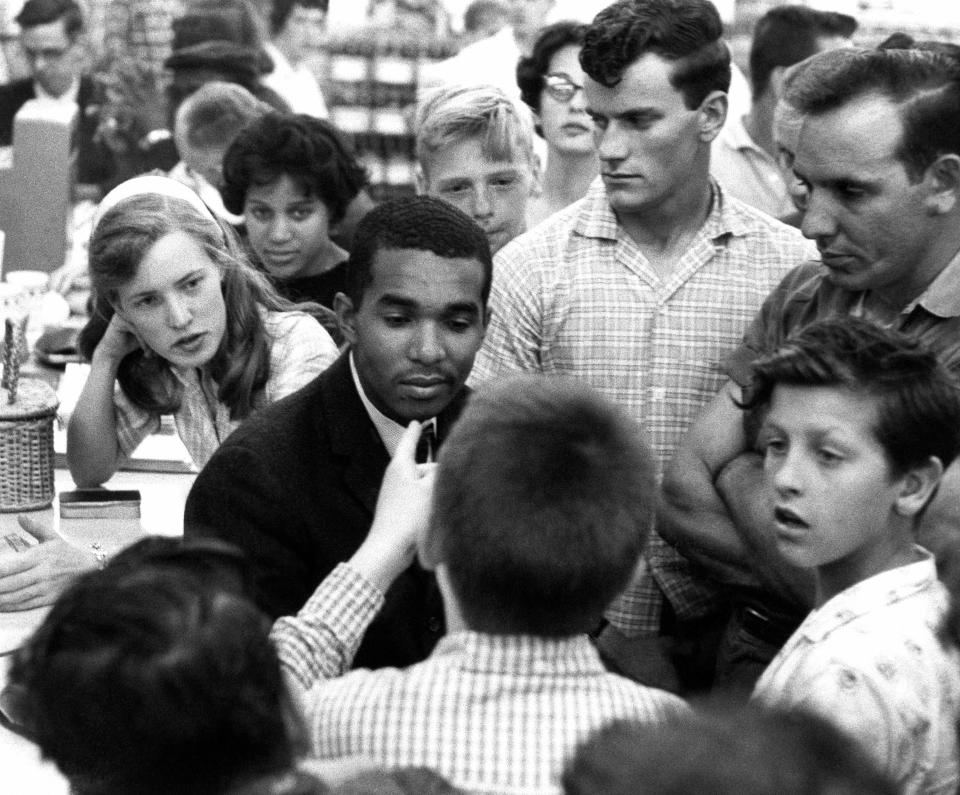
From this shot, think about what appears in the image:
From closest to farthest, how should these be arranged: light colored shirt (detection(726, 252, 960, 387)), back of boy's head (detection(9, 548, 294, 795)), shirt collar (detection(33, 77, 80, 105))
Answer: back of boy's head (detection(9, 548, 294, 795)), light colored shirt (detection(726, 252, 960, 387)), shirt collar (detection(33, 77, 80, 105))

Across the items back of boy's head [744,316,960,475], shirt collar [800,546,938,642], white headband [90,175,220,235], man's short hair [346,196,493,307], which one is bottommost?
shirt collar [800,546,938,642]

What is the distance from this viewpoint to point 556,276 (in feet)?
7.89

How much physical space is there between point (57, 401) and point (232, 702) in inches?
64.8

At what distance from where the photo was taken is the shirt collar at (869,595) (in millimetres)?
1591

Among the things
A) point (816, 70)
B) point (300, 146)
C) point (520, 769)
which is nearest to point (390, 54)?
point (300, 146)

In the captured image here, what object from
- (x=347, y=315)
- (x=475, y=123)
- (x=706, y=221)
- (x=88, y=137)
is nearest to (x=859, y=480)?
(x=347, y=315)

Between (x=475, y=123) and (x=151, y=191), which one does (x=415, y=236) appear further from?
A: (x=475, y=123)

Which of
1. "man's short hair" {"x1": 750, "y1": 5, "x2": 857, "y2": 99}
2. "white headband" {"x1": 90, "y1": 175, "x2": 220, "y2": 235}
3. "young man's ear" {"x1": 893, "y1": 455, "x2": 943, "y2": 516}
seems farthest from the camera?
"man's short hair" {"x1": 750, "y1": 5, "x2": 857, "y2": 99}

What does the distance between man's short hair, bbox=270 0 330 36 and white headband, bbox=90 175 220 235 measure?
12.0 ft

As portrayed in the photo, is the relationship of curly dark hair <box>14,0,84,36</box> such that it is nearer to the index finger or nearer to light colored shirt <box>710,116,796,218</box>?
light colored shirt <box>710,116,796,218</box>

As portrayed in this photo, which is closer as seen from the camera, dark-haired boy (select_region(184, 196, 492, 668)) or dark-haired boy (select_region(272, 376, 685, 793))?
dark-haired boy (select_region(272, 376, 685, 793))

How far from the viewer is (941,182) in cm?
202

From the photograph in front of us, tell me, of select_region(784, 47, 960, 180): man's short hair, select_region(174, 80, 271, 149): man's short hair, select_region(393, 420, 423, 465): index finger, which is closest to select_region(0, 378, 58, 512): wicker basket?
select_region(393, 420, 423, 465): index finger

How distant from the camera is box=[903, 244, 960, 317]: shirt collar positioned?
1957 millimetres
